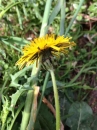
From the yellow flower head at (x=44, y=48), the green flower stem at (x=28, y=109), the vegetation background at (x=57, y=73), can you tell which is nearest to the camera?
the yellow flower head at (x=44, y=48)

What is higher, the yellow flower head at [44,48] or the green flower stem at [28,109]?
the yellow flower head at [44,48]

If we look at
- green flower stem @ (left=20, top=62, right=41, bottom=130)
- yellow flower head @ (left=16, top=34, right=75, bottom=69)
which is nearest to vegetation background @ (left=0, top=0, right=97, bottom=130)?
green flower stem @ (left=20, top=62, right=41, bottom=130)

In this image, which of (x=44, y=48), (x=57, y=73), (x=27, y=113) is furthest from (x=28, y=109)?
(x=57, y=73)

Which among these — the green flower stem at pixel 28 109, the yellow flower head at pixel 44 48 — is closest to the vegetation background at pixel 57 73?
the green flower stem at pixel 28 109

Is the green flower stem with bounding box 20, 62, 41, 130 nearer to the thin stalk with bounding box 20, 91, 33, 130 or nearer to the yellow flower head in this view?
the thin stalk with bounding box 20, 91, 33, 130

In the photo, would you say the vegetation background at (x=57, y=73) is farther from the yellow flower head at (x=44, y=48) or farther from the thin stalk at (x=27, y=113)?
the yellow flower head at (x=44, y=48)

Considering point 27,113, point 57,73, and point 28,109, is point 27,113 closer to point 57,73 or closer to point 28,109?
point 28,109

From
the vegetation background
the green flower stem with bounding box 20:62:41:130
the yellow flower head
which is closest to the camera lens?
the yellow flower head

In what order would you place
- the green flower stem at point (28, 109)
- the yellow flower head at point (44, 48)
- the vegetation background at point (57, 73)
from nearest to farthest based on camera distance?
the yellow flower head at point (44, 48) → the green flower stem at point (28, 109) → the vegetation background at point (57, 73)

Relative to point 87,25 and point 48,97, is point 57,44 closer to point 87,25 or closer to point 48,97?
point 48,97

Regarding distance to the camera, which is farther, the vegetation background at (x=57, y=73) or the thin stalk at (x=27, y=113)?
the vegetation background at (x=57, y=73)
